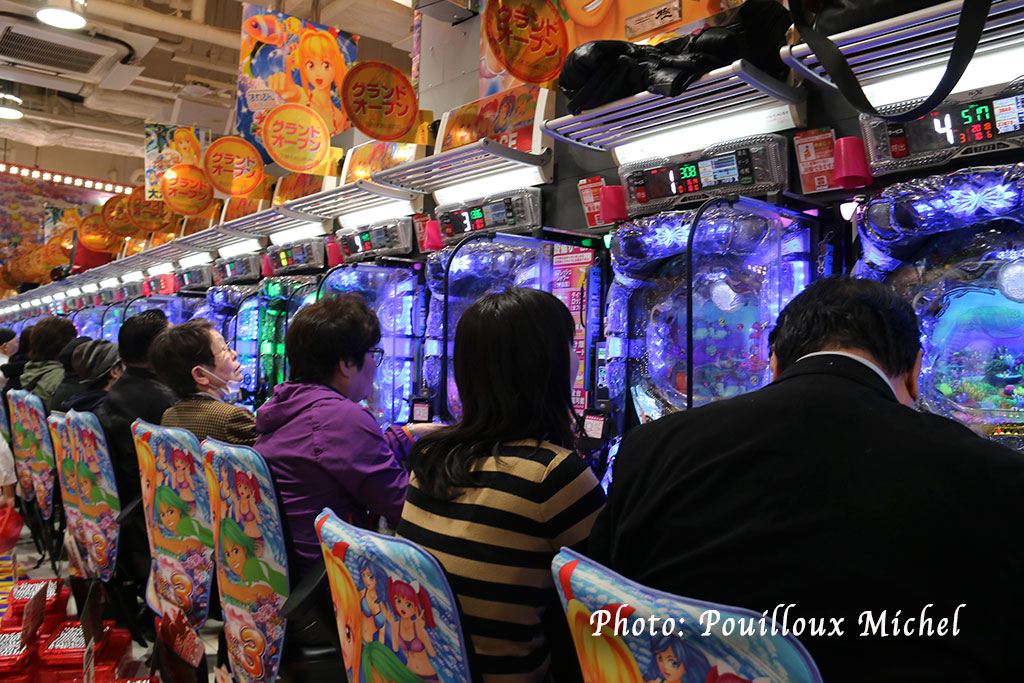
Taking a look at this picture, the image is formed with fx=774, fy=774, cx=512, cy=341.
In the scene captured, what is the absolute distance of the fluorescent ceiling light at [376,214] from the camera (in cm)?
482

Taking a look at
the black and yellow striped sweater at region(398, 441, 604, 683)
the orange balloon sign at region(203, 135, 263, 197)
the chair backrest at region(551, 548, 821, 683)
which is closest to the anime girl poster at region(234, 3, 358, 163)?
the orange balloon sign at region(203, 135, 263, 197)

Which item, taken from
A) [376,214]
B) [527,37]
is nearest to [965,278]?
[527,37]

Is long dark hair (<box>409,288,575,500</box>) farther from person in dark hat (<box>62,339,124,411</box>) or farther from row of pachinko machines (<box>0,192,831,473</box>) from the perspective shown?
person in dark hat (<box>62,339,124,411</box>)

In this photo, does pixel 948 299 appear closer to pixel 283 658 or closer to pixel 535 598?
→ pixel 535 598

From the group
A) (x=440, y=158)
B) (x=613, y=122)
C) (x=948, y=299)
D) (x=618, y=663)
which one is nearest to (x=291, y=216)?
(x=440, y=158)

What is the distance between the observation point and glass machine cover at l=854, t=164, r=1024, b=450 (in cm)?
196

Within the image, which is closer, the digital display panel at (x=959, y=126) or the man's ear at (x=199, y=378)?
the digital display panel at (x=959, y=126)

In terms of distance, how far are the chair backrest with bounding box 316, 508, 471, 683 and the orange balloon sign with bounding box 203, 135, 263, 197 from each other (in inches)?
198

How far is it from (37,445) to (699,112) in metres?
4.05

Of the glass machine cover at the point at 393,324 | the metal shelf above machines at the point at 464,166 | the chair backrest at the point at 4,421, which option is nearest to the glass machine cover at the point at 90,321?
the chair backrest at the point at 4,421

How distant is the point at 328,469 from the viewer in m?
2.31

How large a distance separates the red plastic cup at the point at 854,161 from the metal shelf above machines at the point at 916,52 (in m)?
0.14

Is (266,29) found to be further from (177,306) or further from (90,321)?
(90,321)

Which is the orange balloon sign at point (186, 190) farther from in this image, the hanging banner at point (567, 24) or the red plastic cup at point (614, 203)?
the red plastic cup at point (614, 203)
